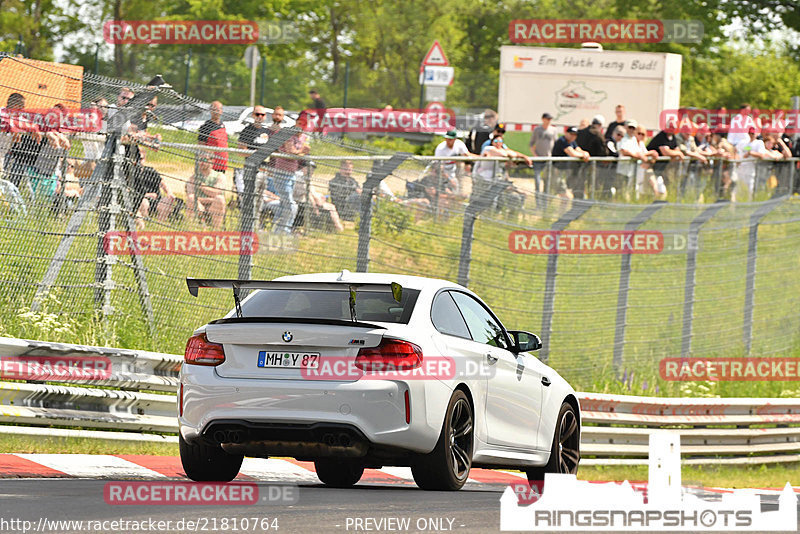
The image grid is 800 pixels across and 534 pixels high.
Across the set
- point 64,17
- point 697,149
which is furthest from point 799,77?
point 697,149

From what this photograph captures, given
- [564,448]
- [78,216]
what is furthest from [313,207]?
[564,448]

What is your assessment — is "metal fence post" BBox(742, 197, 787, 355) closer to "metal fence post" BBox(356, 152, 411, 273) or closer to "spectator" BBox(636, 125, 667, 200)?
"spectator" BBox(636, 125, 667, 200)

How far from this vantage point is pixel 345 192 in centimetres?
1431

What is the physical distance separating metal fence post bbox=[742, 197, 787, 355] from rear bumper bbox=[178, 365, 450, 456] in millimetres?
11626

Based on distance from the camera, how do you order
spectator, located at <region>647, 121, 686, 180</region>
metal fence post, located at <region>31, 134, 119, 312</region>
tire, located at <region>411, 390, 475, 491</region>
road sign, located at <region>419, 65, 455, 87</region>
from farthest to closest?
1. road sign, located at <region>419, 65, 455, 87</region>
2. spectator, located at <region>647, 121, 686, 180</region>
3. metal fence post, located at <region>31, 134, 119, 312</region>
4. tire, located at <region>411, 390, 475, 491</region>

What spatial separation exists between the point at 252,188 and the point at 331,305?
408cm

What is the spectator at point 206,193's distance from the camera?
1302 centimetres

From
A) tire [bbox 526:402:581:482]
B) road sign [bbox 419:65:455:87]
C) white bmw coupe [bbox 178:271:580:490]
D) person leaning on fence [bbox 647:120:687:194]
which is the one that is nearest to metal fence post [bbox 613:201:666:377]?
person leaning on fence [bbox 647:120:687:194]

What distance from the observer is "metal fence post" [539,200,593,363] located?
16688 mm

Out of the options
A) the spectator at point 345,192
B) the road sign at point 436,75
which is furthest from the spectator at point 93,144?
the road sign at point 436,75

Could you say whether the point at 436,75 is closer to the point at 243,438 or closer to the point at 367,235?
the point at 367,235

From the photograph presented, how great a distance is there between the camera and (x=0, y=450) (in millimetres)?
10641

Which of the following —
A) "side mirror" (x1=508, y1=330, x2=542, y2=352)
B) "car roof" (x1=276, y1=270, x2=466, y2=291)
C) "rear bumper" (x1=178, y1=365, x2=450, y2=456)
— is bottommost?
"rear bumper" (x1=178, y1=365, x2=450, y2=456)

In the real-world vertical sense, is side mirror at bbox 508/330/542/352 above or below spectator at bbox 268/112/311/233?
below
